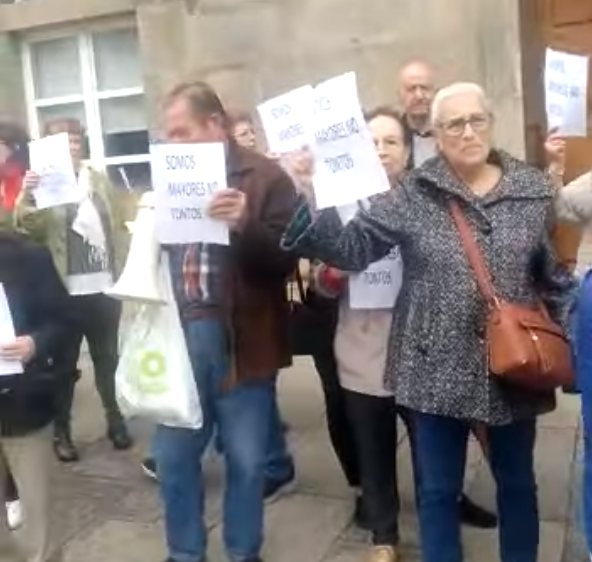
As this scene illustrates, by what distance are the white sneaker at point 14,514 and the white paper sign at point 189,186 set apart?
129 centimetres

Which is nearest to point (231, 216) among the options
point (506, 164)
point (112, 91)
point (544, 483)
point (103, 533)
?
point (506, 164)

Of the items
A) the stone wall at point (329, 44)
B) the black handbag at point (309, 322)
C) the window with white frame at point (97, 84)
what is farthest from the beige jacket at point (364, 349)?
the window with white frame at point (97, 84)

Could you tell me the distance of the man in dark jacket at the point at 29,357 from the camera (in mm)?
3631

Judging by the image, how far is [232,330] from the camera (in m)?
3.81

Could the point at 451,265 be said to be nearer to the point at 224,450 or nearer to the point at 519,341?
the point at 519,341

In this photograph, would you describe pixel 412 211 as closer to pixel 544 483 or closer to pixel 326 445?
pixel 544 483

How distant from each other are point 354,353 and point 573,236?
891mm

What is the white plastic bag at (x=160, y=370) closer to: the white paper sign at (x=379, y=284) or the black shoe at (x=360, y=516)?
the white paper sign at (x=379, y=284)

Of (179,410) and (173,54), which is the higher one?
(173,54)

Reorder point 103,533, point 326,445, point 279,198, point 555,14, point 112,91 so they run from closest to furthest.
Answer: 1. point 279,198
2. point 103,533
3. point 326,445
4. point 555,14
5. point 112,91

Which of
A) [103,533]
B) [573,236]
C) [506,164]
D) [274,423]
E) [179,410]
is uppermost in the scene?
[506,164]

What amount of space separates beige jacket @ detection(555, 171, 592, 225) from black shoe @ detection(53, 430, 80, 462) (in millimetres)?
3194

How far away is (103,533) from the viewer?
15.5 feet

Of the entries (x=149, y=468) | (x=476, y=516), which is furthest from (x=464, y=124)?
(x=149, y=468)
